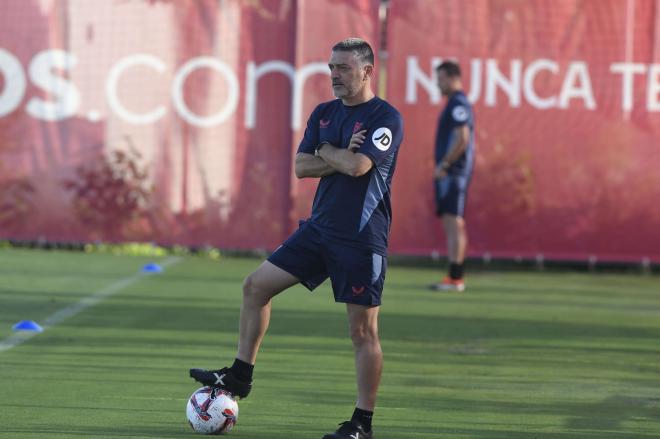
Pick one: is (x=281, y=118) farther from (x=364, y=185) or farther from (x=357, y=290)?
(x=357, y=290)

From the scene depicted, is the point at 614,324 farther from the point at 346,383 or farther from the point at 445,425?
the point at 445,425

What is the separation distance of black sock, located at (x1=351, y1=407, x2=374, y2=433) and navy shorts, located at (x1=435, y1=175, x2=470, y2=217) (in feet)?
24.9

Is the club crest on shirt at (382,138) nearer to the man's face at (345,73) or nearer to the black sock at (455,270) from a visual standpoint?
the man's face at (345,73)

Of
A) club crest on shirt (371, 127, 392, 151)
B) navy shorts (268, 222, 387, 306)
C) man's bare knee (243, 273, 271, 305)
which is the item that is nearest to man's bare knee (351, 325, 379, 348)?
navy shorts (268, 222, 387, 306)

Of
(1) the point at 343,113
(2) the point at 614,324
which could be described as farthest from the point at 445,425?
(2) the point at 614,324

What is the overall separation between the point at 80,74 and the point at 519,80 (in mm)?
5336

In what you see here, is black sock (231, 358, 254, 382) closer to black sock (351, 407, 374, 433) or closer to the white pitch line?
black sock (351, 407, 374, 433)

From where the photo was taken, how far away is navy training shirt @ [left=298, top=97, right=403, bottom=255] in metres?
6.50

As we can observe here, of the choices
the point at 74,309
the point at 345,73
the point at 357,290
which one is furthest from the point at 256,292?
the point at 74,309

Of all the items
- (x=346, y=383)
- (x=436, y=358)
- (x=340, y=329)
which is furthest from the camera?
Answer: (x=340, y=329)

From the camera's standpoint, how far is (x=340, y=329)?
1065 centimetres

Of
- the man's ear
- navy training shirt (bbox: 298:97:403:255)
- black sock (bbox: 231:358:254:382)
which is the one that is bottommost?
black sock (bbox: 231:358:254:382)

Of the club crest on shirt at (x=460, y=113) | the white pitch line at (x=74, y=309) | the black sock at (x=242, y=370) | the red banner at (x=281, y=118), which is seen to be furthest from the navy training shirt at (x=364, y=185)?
the red banner at (x=281, y=118)

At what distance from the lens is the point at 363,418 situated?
21.2 feet
